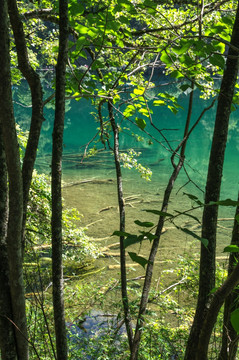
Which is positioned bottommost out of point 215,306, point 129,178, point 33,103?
point 129,178

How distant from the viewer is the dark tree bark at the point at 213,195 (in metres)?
1.65

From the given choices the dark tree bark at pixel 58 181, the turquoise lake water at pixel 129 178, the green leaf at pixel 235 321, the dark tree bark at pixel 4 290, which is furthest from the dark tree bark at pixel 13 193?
the turquoise lake water at pixel 129 178

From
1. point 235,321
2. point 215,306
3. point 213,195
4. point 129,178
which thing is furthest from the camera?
→ point 129,178

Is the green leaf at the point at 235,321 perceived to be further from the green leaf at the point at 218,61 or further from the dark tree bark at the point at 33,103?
the dark tree bark at the point at 33,103

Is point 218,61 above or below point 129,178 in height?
above

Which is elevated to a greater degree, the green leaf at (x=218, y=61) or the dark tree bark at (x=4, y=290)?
the green leaf at (x=218, y=61)

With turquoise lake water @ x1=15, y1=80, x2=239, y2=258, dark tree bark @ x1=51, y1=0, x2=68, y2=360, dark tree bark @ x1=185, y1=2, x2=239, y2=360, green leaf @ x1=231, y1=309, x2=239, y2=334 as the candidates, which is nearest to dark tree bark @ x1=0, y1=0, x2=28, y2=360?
dark tree bark @ x1=51, y1=0, x2=68, y2=360

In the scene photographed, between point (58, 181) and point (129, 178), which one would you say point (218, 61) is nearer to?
point (58, 181)

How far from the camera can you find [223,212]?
11.3 metres

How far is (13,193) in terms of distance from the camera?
4.74 feet

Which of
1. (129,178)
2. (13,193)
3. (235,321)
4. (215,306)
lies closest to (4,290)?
(13,193)

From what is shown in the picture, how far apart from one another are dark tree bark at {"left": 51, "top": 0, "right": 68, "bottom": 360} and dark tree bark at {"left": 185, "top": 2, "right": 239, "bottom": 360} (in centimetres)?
76

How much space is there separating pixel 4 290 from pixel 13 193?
18.3 inches

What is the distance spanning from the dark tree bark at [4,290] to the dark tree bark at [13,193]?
26mm
